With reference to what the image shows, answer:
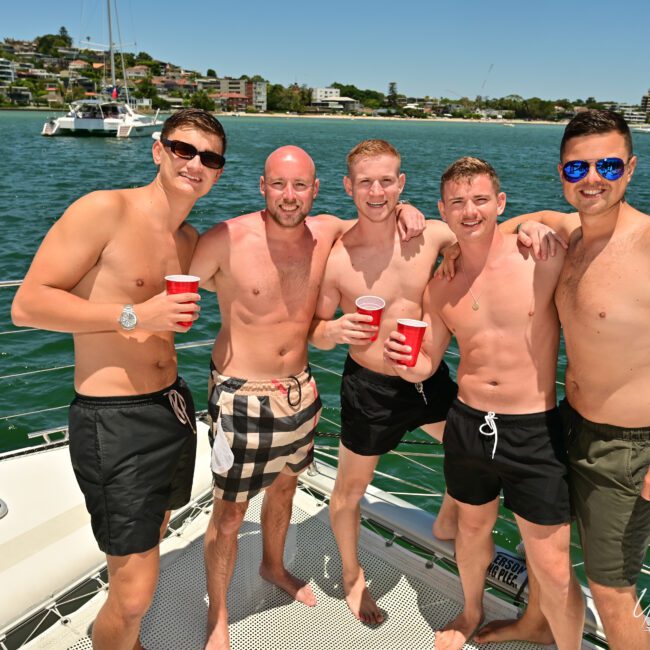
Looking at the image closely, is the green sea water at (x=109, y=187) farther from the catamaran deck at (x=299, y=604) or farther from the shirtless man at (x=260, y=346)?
the catamaran deck at (x=299, y=604)

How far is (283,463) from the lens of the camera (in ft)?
9.03

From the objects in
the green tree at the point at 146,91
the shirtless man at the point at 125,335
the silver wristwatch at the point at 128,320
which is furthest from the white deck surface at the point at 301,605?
the green tree at the point at 146,91

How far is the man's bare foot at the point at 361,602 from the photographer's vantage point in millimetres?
2814

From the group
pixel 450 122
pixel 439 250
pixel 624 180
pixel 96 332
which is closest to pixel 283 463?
pixel 96 332

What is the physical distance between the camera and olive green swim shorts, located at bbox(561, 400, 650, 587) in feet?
7.05

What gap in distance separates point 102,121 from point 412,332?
173 feet

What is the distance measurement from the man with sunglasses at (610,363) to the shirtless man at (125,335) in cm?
148

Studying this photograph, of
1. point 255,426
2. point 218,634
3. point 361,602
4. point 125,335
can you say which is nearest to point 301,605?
point 361,602

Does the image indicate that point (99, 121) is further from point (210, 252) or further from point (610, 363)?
point (610, 363)

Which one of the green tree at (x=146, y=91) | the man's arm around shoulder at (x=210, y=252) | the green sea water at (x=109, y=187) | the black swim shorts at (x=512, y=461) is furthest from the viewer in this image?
the green tree at (x=146, y=91)

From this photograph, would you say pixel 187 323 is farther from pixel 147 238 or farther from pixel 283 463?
pixel 283 463

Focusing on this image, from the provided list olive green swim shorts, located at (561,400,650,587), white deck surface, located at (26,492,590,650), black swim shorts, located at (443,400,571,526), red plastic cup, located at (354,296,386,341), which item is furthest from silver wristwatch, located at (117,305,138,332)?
olive green swim shorts, located at (561,400,650,587)

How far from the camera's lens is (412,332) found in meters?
2.36

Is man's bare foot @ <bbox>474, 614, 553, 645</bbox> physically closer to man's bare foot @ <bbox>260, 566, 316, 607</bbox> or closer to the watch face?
man's bare foot @ <bbox>260, 566, 316, 607</bbox>
